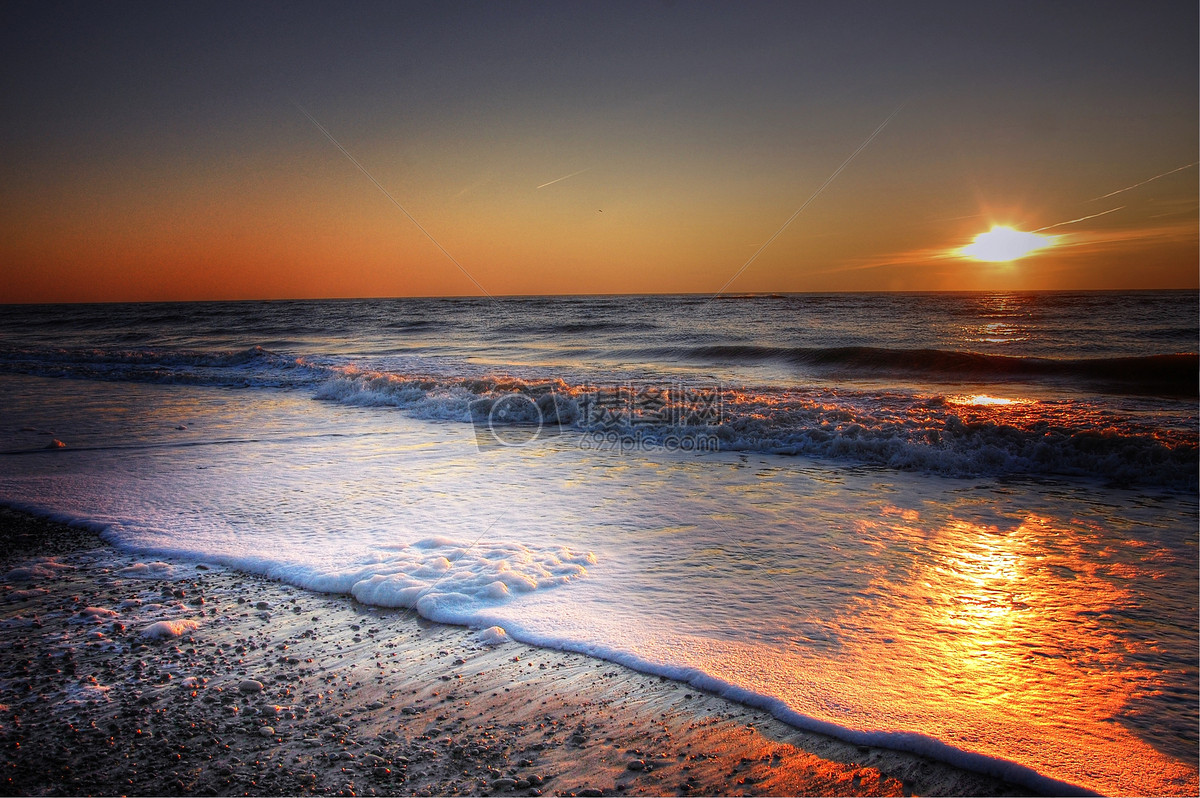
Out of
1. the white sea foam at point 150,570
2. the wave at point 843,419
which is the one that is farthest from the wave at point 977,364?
the white sea foam at point 150,570

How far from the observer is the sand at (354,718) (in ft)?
7.50

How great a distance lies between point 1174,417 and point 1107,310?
28.9 metres

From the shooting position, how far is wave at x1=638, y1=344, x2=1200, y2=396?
44.4ft

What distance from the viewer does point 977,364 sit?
1634 centimetres

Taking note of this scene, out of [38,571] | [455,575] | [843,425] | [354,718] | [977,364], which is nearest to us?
[354,718]

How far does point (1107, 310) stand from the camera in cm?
3162

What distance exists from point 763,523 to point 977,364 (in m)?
14.3

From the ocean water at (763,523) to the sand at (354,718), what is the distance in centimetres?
23

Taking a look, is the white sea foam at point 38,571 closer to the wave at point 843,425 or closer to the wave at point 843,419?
the wave at point 843,419

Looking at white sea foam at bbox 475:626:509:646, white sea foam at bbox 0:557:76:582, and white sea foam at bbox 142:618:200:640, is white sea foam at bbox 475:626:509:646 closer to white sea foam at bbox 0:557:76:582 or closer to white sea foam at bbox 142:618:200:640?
white sea foam at bbox 142:618:200:640

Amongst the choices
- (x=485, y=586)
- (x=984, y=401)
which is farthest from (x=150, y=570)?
(x=984, y=401)

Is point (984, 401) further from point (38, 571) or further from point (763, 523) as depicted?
point (38, 571)

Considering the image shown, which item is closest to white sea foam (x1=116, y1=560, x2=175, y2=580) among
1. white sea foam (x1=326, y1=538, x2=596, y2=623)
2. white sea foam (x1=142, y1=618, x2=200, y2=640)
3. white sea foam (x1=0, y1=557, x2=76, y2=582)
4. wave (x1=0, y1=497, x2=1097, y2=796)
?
wave (x1=0, y1=497, x2=1097, y2=796)

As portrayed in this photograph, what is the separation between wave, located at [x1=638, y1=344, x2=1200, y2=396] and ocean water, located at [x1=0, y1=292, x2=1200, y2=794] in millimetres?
575
